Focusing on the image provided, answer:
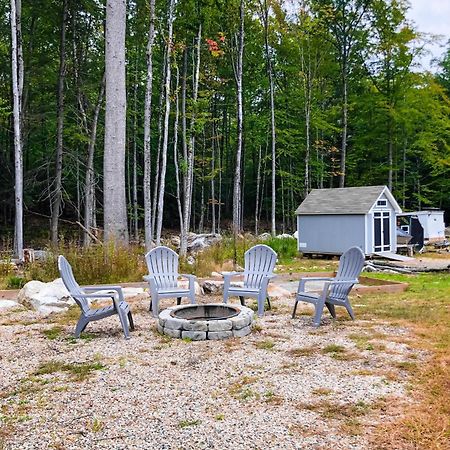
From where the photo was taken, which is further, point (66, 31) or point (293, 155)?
point (293, 155)

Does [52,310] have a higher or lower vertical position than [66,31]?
lower

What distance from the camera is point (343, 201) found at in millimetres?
15055

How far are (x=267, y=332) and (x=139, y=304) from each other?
2.39m

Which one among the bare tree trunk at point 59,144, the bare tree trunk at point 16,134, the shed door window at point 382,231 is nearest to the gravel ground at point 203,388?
the bare tree trunk at point 16,134

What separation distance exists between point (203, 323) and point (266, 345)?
2.21ft

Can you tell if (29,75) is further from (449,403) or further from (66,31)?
(449,403)

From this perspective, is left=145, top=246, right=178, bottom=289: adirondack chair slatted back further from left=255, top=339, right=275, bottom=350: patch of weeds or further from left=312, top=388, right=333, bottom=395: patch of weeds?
left=312, top=388, right=333, bottom=395: patch of weeds

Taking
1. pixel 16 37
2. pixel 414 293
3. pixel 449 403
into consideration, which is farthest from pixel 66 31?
pixel 449 403

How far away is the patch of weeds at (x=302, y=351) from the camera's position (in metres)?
4.15

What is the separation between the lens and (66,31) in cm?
1520

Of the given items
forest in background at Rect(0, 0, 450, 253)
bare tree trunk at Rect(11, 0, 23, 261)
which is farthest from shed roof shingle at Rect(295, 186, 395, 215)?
bare tree trunk at Rect(11, 0, 23, 261)

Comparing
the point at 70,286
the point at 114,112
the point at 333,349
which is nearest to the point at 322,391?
the point at 333,349

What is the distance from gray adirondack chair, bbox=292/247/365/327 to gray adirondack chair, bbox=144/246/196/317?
1390mm

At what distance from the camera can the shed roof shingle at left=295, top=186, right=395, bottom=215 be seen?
14.4m
